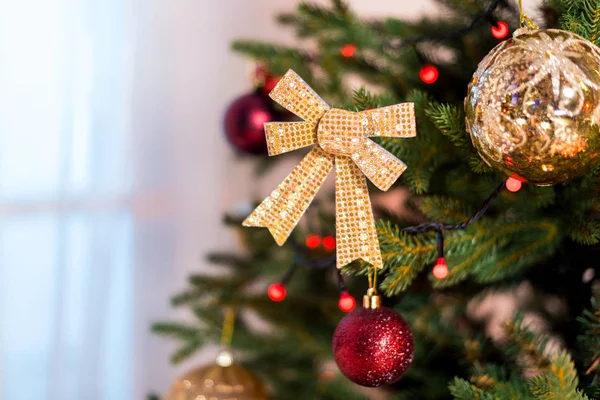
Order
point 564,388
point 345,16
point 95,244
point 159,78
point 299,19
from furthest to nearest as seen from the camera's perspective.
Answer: point 159,78 → point 95,244 → point 299,19 → point 345,16 → point 564,388

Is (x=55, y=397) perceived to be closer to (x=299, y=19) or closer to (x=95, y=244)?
(x=95, y=244)

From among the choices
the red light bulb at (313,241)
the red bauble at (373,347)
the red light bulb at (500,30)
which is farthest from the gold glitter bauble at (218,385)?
the red light bulb at (500,30)

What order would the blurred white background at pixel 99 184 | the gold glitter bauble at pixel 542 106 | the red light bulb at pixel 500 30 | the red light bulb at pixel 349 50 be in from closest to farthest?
the gold glitter bauble at pixel 542 106
the red light bulb at pixel 500 30
the red light bulb at pixel 349 50
the blurred white background at pixel 99 184

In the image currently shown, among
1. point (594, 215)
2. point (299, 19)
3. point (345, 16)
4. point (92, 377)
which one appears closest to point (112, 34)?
point (299, 19)

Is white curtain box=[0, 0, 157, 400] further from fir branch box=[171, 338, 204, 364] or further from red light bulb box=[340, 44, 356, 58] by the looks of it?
red light bulb box=[340, 44, 356, 58]

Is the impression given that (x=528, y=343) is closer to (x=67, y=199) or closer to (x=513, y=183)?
(x=513, y=183)

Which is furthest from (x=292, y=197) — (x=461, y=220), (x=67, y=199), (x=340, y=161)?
(x=67, y=199)

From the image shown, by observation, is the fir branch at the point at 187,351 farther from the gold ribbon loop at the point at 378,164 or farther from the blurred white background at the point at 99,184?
the gold ribbon loop at the point at 378,164

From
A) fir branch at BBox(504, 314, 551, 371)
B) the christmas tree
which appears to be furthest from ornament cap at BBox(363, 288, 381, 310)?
fir branch at BBox(504, 314, 551, 371)
